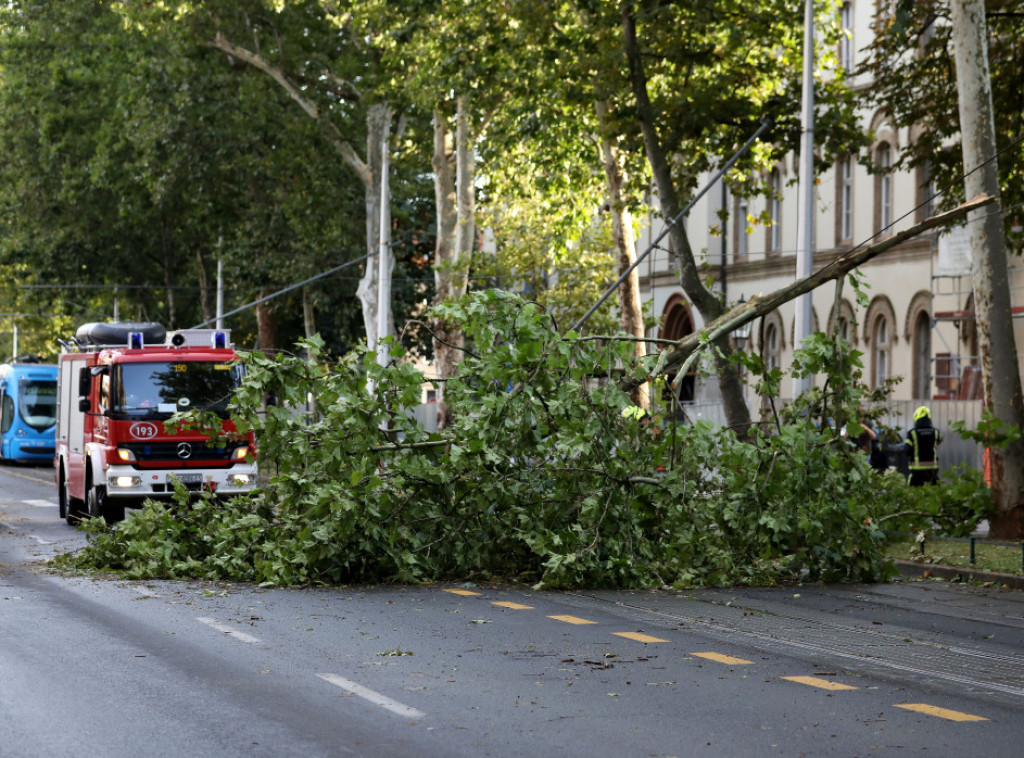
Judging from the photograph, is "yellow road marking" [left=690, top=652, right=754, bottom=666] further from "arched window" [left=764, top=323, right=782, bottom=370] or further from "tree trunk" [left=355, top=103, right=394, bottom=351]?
"arched window" [left=764, top=323, right=782, bottom=370]

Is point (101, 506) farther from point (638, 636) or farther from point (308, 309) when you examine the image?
point (308, 309)

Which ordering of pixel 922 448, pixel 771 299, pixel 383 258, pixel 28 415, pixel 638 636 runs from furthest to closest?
pixel 28 415 → pixel 383 258 → pixel 922 448 → pixel 771 299 → pixel 638 636

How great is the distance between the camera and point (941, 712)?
8.47 metres

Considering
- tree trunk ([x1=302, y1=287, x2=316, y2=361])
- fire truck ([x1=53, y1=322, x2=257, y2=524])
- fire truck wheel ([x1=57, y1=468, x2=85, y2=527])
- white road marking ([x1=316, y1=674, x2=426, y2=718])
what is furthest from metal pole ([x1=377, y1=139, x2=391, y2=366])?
white road marking ([x1=316, y1=674, x2=426, y2=718])

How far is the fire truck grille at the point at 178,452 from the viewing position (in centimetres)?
2030

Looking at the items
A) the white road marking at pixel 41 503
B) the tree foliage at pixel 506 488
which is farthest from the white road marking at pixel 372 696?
the white road marking at pixel 41 503

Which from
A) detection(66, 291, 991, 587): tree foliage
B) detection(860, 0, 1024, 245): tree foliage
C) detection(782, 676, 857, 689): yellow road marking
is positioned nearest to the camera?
detection(782, 676, 857, 689): yellow road marking

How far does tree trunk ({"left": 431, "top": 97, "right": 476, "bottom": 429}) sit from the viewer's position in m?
34.4

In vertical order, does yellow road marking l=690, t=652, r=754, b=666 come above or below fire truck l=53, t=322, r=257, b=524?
below

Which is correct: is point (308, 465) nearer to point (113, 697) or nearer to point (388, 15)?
point (113, 697)

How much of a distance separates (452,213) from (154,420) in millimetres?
16693

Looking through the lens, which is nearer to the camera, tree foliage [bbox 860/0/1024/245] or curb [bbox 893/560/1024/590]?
curb [bbox 893/560/1024/590]

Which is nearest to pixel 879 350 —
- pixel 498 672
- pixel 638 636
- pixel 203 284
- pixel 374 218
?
pixel 374 218

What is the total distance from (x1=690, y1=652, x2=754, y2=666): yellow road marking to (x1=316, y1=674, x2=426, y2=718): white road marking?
239 cm
